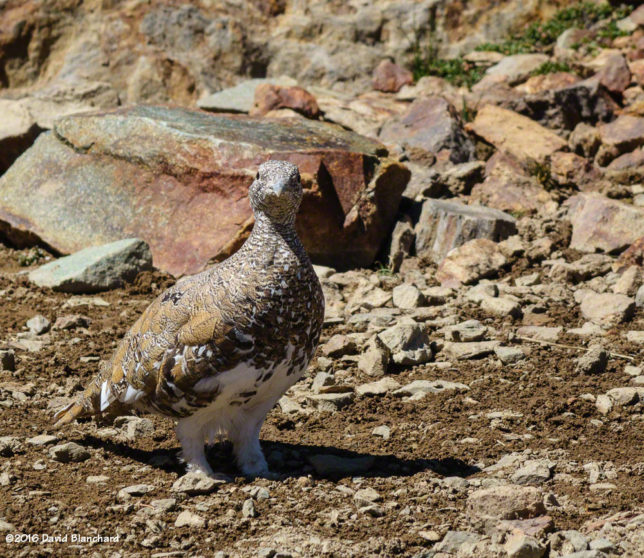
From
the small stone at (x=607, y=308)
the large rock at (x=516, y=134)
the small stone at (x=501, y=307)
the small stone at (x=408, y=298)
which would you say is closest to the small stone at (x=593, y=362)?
the small stone at (x=607, y=308)

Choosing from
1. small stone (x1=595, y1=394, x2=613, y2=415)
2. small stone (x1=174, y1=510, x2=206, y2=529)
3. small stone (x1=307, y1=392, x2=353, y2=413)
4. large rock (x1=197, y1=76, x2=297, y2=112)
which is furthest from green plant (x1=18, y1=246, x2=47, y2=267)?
small stone (x1=595, y1=394, x2=613, y2=415)

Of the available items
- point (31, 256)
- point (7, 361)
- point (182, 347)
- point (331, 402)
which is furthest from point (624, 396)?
point (31, 256)

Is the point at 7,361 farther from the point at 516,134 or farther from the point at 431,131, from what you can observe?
the point at 516,134

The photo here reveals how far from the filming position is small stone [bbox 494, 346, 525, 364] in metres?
6.68

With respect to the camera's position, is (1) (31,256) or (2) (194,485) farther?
(1) (31,256)

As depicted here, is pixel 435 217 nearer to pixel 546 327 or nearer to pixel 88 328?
pixel 546 327

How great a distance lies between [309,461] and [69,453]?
1.32m

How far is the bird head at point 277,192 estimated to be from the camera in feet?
15.5

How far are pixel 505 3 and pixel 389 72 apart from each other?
214cm

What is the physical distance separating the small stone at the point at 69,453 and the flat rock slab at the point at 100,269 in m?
3.20

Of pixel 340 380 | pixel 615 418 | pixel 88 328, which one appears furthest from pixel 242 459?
pixel 88 328

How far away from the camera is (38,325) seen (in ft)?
25.0

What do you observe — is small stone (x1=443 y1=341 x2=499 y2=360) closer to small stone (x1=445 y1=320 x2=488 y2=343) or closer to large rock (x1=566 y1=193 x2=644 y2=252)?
small stone (x1=445 y1=320 x2=488 y2=343)

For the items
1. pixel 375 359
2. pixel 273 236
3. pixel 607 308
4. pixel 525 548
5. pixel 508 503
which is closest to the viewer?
pixel 525 548
